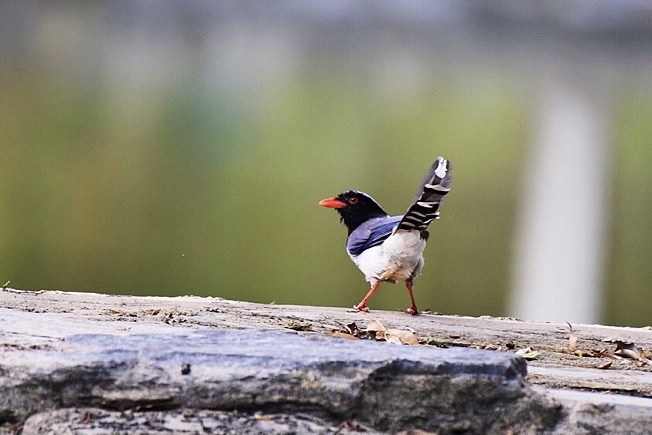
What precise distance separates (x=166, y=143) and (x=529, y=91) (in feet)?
7.69

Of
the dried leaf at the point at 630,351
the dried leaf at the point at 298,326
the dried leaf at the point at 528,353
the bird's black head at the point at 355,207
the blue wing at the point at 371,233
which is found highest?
the bird's black head at the point at 355,207

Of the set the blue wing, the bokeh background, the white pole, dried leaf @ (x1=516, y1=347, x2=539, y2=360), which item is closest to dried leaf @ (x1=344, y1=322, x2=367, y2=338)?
dried leaf @ (x1=516, y1=347, x2=539, y2=360)

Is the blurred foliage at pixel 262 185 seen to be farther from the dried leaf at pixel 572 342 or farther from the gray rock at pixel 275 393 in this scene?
the gray rock at pixel 275 393

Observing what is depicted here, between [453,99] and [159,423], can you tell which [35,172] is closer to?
[453,99]

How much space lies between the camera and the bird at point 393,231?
3.32 m

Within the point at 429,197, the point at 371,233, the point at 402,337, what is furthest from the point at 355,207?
the point at 402,337

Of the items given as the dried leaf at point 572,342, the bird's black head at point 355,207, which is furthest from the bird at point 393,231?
the dried leaf at point 572,342

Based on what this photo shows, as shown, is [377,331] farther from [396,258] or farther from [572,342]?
[396,258]

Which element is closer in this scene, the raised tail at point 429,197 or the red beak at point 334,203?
the raised tail at point 429,197

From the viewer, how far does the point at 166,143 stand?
5930 millimetres

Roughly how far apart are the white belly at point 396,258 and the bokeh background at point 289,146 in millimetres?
1908

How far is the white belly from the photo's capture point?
3609mm

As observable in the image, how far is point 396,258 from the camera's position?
12.0 ft

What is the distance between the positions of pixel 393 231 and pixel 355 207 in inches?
18.0
